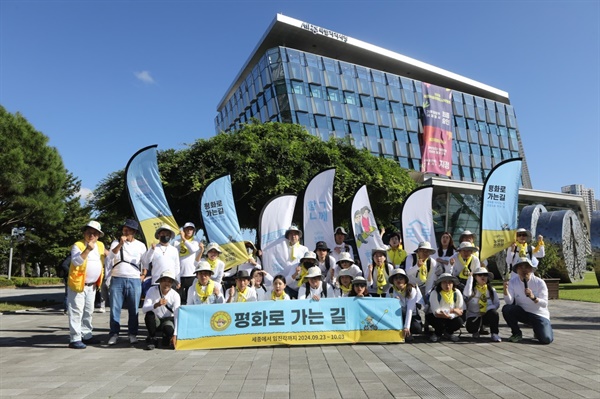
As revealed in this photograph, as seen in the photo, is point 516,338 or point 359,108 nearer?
point 516,338

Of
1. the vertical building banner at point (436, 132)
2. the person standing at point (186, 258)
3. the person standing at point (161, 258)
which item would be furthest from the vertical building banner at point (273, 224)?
the vertical building banner at point (436, 132)

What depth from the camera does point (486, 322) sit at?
304 inches

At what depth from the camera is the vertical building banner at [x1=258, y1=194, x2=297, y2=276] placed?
9.68 m

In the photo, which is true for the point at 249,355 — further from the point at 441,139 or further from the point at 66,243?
the point at 441,139

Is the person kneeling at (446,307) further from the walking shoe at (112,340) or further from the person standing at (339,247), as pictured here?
the walking shoe at (112,340)

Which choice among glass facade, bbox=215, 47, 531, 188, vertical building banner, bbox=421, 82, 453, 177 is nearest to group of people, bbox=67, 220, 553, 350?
glass facade, bbox=215, 47, 531, 188

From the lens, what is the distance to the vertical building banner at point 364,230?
10.3m

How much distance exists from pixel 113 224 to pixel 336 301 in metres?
14.9

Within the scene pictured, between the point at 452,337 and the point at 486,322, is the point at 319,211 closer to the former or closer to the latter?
the point at 452,337

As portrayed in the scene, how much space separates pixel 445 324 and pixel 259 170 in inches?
404

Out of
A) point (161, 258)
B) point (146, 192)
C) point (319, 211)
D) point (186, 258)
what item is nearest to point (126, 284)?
point (161, 258)

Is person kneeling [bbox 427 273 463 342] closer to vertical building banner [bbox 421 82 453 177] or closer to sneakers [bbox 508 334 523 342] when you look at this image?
sneakers [bbox 508 334 523 342]

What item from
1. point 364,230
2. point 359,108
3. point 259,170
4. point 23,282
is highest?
point 359,108

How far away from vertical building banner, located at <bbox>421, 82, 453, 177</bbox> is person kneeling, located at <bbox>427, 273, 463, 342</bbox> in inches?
1693
